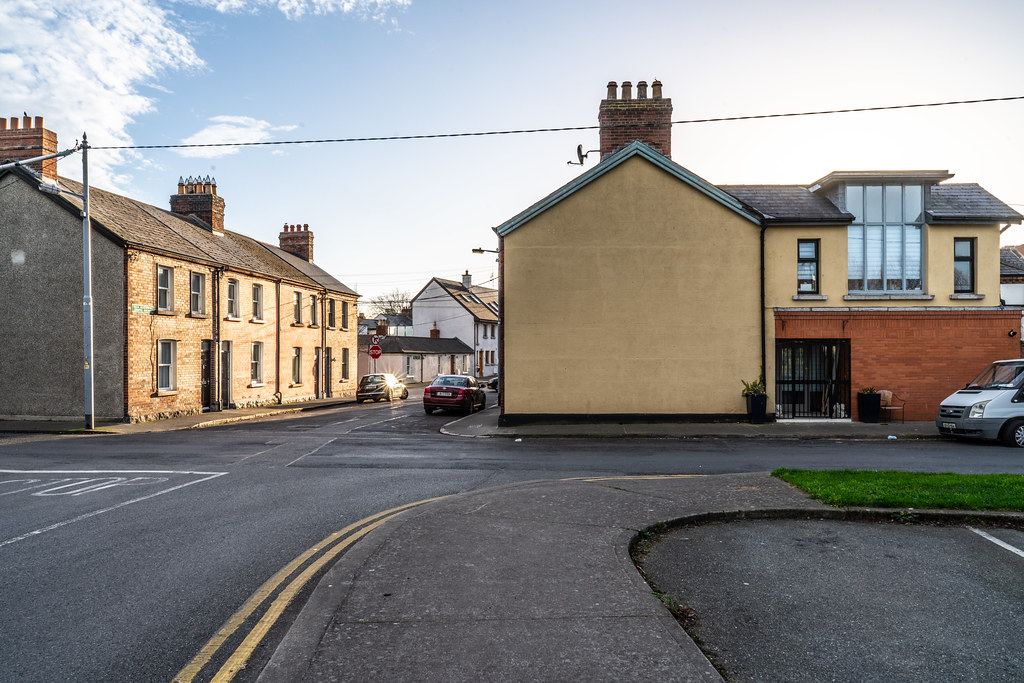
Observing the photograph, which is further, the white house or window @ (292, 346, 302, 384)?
the white house

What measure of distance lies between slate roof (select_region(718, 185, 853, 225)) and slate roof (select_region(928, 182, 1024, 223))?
3110 mm

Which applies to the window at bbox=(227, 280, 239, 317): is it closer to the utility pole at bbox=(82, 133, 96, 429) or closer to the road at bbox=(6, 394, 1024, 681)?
the utility pole at bbox=(82, 133, 96, 429)

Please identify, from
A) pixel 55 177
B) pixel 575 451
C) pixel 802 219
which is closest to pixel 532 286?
pixel 575 451

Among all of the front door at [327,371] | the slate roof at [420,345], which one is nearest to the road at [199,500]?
the front door at [327,371]

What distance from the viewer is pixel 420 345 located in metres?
60.9

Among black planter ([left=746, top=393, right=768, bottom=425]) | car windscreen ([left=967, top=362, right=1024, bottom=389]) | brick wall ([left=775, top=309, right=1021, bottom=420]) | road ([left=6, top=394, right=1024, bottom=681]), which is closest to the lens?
road ([left=6, top=394, right=1024, bottom=681])

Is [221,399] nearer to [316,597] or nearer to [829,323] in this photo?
[829,323]

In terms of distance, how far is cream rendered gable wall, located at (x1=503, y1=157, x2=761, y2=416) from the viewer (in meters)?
20.8

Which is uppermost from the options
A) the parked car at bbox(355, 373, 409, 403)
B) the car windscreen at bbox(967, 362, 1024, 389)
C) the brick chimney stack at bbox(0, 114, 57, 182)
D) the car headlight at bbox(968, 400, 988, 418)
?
the brick chimney stack at bbox(0, 114, 57, 182)

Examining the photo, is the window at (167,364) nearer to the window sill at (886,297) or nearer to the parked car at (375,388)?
the parked car at (375,388)

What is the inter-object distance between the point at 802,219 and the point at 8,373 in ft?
89.6

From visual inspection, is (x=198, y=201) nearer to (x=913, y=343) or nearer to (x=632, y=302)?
(x=632, y=302)

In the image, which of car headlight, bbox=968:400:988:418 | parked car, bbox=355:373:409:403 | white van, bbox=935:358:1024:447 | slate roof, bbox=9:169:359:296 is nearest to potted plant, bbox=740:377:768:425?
white van, bbox=935:358:1024:447

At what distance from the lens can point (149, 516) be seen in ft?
27.1
